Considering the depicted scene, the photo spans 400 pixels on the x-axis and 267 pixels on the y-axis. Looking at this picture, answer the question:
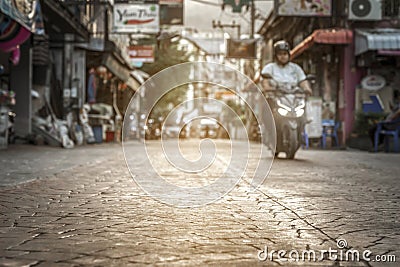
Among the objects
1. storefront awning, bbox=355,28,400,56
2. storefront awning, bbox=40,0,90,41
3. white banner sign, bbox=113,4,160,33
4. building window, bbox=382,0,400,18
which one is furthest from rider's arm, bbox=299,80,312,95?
building window, bbox=382,0,400,18

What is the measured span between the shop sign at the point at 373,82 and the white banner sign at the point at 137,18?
791 cm

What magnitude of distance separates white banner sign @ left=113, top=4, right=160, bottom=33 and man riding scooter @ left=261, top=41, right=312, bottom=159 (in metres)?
10.1

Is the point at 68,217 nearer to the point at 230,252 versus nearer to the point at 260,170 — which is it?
the point at 230,252

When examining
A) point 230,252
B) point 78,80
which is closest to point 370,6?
point 78,80

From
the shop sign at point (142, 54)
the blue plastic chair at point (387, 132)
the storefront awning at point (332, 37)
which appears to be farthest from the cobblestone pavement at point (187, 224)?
the shop sign at point (142, 54)

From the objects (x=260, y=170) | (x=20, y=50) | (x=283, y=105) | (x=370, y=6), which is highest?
(x=370, y=6)

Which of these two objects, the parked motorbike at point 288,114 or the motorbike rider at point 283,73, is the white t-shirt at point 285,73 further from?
the parked motorbike at point 288,114

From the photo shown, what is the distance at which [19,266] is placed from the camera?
9.45 feet

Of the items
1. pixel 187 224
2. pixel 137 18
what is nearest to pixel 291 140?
pixel 187 224

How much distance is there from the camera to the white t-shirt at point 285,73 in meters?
12.7

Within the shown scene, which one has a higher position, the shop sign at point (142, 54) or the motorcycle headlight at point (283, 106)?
the shop sign at point (142, 54)

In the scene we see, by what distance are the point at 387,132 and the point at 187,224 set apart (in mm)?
15504

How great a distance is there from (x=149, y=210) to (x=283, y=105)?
309 inches

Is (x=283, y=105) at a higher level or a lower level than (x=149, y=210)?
higher
